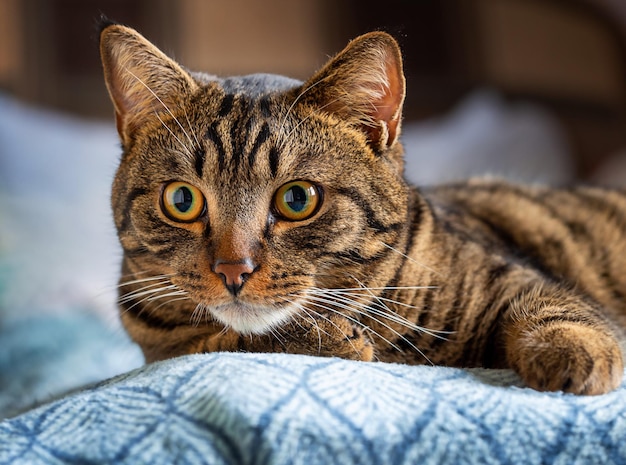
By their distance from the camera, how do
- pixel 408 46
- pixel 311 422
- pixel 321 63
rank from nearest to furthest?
1. pixel 311 422
2. pixel 321 63
3. pixel 408 46

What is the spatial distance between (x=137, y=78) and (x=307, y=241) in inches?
15.7

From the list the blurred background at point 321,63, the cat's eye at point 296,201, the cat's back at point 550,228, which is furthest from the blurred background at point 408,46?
the cat's eye at point 296,201

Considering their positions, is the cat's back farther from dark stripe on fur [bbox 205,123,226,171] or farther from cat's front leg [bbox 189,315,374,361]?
dark stripe on fur [bbox 205,123,226,171]

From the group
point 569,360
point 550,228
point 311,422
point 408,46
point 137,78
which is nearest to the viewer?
point 311,422

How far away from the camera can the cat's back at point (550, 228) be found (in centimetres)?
138

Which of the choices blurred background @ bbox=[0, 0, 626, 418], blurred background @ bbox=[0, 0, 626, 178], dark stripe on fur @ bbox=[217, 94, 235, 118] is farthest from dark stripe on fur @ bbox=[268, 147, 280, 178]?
blurred background @ bbox=[0, 0, 626, 178]

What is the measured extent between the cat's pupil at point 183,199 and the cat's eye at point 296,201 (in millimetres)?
134

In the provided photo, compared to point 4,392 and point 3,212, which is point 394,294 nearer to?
point 4,392

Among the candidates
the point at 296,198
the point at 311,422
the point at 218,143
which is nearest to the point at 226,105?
the point at 218,143

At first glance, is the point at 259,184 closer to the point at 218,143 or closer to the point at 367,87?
the point at 218,143

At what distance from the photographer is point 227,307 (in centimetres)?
97

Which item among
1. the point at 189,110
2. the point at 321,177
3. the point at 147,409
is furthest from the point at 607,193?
the point at 147,409

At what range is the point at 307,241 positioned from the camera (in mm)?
1011

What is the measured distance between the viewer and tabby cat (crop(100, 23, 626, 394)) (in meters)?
0.97
